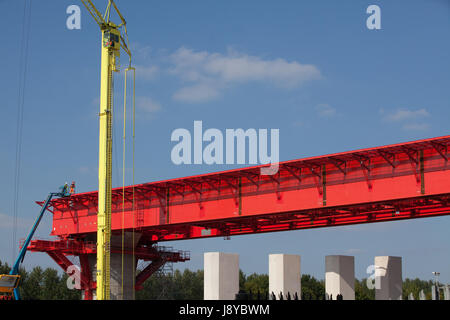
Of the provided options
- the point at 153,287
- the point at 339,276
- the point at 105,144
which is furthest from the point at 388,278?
the point at 153,287

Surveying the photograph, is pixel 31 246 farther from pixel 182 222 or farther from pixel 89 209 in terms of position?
pixel 182 222

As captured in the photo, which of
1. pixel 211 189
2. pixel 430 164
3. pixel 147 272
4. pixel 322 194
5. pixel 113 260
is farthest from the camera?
pixel 147 272

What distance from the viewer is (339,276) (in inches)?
1689

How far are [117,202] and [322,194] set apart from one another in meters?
18.8

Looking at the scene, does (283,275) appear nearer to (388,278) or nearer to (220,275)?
(220,275)

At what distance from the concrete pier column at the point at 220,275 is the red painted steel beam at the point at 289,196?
2648 millimetres

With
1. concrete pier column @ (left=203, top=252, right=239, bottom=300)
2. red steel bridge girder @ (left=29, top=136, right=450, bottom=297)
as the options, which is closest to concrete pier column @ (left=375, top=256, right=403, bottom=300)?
red steel bridge girder @ (left=29, top=136, right=450, bottom=297)

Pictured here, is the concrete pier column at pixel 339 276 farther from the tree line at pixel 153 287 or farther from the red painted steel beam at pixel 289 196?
the tree line at pixel 153 287

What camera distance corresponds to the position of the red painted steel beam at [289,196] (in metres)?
34.5

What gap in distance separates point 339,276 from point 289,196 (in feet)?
26.9

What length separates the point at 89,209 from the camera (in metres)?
51.1

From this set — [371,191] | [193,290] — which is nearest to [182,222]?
[371,191]

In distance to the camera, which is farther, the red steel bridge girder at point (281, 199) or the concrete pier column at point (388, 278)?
the concrete pier column at point (388, 278)

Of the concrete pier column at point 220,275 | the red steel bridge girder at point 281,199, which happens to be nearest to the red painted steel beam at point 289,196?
the red steel bridge girder at point 281,199
